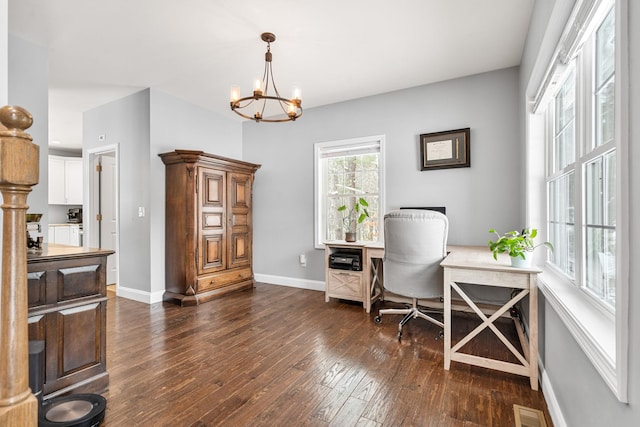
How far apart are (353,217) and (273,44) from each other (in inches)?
91.7

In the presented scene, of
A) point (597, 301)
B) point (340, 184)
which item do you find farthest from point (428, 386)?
point (340, 184)

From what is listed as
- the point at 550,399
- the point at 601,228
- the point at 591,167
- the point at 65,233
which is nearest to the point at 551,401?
the point at 550,399

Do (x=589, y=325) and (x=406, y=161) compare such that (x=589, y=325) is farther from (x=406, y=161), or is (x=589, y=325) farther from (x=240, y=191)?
(x=240, y=191)

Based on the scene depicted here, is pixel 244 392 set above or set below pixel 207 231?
below

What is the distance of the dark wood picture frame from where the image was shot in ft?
11.4

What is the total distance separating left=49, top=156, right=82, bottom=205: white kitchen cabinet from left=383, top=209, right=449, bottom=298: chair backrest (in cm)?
731

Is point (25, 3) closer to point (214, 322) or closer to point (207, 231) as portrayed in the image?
point (207, 231)

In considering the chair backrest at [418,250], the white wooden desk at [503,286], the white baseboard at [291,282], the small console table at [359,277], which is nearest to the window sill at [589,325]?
the white wooden desk at [503,286]

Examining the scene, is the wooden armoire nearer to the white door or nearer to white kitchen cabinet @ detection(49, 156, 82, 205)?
the white door

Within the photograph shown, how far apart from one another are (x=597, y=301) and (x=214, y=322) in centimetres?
301

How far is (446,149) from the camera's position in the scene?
3.57 m

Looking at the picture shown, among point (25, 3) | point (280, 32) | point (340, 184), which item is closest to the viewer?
point (25, 3)

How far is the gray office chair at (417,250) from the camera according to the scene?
2605 millimetres

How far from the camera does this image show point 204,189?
3.97 metres
